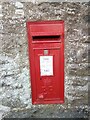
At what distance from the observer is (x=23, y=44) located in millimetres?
2758

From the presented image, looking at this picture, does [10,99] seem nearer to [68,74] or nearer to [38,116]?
[38,116]

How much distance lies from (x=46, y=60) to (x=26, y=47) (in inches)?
10.2

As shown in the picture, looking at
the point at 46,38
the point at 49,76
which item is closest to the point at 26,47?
the point at 46,38

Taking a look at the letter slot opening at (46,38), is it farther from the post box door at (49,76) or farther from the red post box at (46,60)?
the post box door at (49,76)

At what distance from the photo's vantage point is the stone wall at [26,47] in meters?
2.65

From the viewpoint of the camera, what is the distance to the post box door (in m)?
2.73

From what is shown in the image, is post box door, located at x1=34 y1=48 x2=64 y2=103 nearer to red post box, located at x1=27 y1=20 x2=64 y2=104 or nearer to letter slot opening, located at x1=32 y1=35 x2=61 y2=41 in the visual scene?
red post box, located at x1=27 y1=20 x2=64 y2=104

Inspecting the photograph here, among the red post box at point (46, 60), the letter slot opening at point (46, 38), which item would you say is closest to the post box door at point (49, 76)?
the red post box at point (46, 60)

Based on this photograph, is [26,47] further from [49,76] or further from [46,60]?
[49,76]

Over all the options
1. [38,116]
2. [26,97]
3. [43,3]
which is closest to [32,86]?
[26,97]

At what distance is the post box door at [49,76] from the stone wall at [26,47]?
3.6 inches

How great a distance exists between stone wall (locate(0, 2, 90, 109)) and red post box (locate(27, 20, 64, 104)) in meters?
0.06

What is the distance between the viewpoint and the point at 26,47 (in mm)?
2764

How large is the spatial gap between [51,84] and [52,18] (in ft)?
2.40
